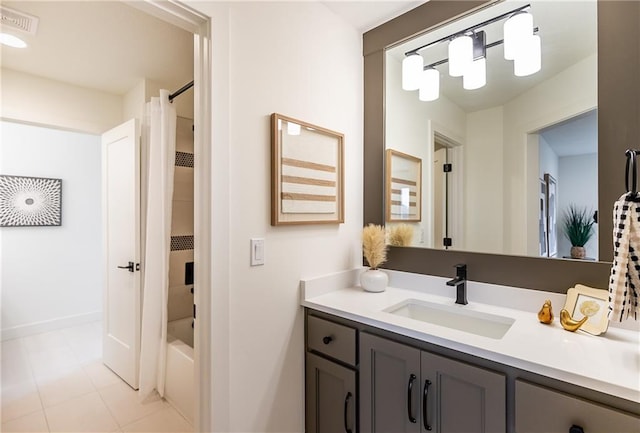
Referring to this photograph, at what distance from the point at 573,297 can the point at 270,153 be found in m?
1.43

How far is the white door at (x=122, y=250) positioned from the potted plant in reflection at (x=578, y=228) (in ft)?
8.62

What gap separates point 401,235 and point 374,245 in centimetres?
21

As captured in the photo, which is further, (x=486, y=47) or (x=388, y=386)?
(x=486, y=47)

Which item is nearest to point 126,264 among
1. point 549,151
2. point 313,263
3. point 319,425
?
point 313,263

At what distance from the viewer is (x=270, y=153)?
148cm

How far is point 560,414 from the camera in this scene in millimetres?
911

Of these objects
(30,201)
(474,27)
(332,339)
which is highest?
(474,27)

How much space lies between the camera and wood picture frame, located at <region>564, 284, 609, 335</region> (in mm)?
1150

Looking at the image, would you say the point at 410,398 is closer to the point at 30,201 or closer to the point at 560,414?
the point at 560,414

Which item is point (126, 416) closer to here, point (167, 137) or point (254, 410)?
point (254, 410)

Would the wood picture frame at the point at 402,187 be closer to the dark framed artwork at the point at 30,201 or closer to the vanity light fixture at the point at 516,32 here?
the vanity light fixture at the point at 516,32

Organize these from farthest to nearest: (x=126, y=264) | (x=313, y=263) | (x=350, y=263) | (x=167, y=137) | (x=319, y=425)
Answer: (x=126, y=264) → (x=167, y=137) → (x=350, y=263) → (x=313, y=263) → (x=319, y=425)

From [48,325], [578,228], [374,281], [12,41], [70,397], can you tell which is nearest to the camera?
[578,228]

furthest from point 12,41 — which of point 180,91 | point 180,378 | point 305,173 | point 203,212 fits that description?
point 180,378
